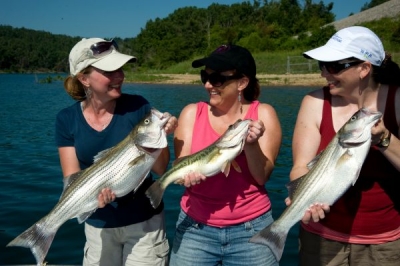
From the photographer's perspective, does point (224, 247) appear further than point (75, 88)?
No

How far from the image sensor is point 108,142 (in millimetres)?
4082

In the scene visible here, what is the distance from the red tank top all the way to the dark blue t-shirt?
65.4 inches

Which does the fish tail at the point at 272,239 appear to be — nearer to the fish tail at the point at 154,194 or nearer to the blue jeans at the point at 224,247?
the blue jeans at the point at 224,247

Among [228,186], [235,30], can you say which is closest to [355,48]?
[228,186]

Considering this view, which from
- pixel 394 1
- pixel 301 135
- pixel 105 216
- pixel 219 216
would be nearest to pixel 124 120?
pixel 105 216

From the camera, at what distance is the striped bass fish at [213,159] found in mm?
3637

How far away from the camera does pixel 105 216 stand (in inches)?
162

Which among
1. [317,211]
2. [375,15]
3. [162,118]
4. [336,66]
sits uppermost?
[375,15]

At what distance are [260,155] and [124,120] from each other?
4.20ft

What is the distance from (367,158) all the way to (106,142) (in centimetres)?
220

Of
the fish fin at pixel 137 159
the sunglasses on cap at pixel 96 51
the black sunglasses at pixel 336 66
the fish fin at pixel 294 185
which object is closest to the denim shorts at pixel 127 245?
the fish fin at pixel 137 159

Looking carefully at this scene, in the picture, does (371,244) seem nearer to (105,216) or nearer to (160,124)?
(160,124)

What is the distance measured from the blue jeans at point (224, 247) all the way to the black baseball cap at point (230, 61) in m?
1.26

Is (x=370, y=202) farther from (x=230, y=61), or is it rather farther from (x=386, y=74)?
(x=230, y=61)
